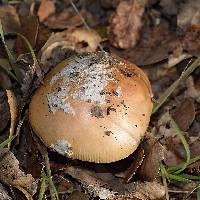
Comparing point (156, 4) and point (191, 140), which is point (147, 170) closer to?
point (191, 140)

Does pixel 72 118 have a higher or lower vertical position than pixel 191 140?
higher

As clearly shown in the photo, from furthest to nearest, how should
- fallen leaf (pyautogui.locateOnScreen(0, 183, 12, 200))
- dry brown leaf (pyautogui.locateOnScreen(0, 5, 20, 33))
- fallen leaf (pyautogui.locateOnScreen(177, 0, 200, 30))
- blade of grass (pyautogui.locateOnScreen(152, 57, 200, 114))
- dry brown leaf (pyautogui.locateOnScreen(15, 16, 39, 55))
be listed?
fallen leaf (pyautogui.locateOnScreen(177, 0, 200, 30)) → dry brown leaf (pyautogui.locateOnScreen(0, 5, 20, 33)) → dry brown leaf (pyautogui.locateOnScreen(15, 16, 39, 55)) → blade of grass (pyautogui.locateOnScreen(152, 57, 200, 114)) → fallen leaf (pyautogui.locateOnScreen(0, 183, 12, 200))

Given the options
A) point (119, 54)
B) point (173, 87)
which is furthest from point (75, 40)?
point (173, 87)

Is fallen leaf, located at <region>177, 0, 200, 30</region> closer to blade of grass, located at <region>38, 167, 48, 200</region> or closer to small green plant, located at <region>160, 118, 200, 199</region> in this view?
small green plant, located at <region>160, 118, 200, 199</region>

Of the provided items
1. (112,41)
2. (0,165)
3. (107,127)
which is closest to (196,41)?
(112,41)

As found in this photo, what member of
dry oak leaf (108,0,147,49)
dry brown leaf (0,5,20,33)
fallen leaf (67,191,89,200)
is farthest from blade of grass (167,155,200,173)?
dry brown leaf (0,5,20,33)

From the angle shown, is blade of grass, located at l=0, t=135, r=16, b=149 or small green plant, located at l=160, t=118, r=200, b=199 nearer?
blade of grass, located at l=0, t=135, r=16, b=149
